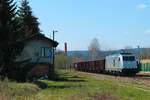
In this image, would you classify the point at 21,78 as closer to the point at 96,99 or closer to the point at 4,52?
the point at 4,52

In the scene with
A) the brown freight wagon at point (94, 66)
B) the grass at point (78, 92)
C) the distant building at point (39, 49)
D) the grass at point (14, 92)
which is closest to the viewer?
the grass at point (14, 92)

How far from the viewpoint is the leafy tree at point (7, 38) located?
→ 3866 cm

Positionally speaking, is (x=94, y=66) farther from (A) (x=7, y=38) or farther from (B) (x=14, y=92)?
(B) (x=14, y=92)

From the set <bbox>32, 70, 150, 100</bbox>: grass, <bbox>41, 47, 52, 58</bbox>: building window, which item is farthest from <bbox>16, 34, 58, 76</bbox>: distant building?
<bbox>32, 70, 150, 100</bbox>: grass

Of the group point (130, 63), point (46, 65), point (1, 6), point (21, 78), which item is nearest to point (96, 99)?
point (21, 78)

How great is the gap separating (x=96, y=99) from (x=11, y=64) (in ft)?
66.1

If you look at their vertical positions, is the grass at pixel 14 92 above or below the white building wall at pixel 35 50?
below

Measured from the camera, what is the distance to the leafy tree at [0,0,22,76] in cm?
3866

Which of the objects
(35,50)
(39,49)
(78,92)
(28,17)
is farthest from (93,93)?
(28,17)

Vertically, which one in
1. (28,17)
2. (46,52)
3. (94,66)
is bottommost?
(94,66)

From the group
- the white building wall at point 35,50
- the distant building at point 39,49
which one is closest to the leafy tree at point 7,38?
the distant building at point 39,49

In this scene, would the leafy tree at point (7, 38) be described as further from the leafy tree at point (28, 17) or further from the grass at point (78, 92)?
the leafy tree at point (28, 17)

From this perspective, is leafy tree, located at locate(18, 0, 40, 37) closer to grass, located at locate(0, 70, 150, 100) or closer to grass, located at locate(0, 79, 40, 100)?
grass, located at locate(0, 70, 150, 100)

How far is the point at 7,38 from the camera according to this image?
38.8 metres
